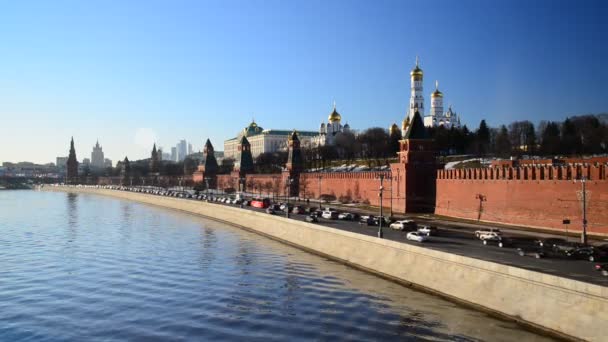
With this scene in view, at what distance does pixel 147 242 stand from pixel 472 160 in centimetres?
4715

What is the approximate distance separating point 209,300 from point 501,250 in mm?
12497

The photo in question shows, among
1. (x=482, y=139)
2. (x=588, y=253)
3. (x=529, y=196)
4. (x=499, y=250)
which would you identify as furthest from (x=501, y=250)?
(x=482, y=139)

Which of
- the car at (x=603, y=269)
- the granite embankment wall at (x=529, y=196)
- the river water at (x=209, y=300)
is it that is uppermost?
the granite embankment wall at (x=529, y=196)

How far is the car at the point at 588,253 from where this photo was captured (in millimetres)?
21594

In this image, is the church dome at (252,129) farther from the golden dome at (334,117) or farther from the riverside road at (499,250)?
the riverside road at (499,250)

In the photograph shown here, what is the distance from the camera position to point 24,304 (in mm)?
21031

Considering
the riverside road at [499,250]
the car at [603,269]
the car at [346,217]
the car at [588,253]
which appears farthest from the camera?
the car at [346,217]

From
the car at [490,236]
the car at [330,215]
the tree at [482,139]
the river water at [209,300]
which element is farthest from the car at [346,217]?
the tree at [482,139]

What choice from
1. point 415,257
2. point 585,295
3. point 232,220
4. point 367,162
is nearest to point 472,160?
point 367,162

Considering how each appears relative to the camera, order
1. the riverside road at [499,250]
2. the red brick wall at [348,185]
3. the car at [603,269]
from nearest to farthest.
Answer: the car at [603,269] → the riverside road at [499,250] → the red brick wall at [348,185]

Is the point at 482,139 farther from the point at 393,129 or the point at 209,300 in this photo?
the point at 209,300

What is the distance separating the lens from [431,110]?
383 feet

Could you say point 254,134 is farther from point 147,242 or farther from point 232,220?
point 147,242

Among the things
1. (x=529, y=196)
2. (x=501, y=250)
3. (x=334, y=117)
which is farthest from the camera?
(x=334, y=117)
